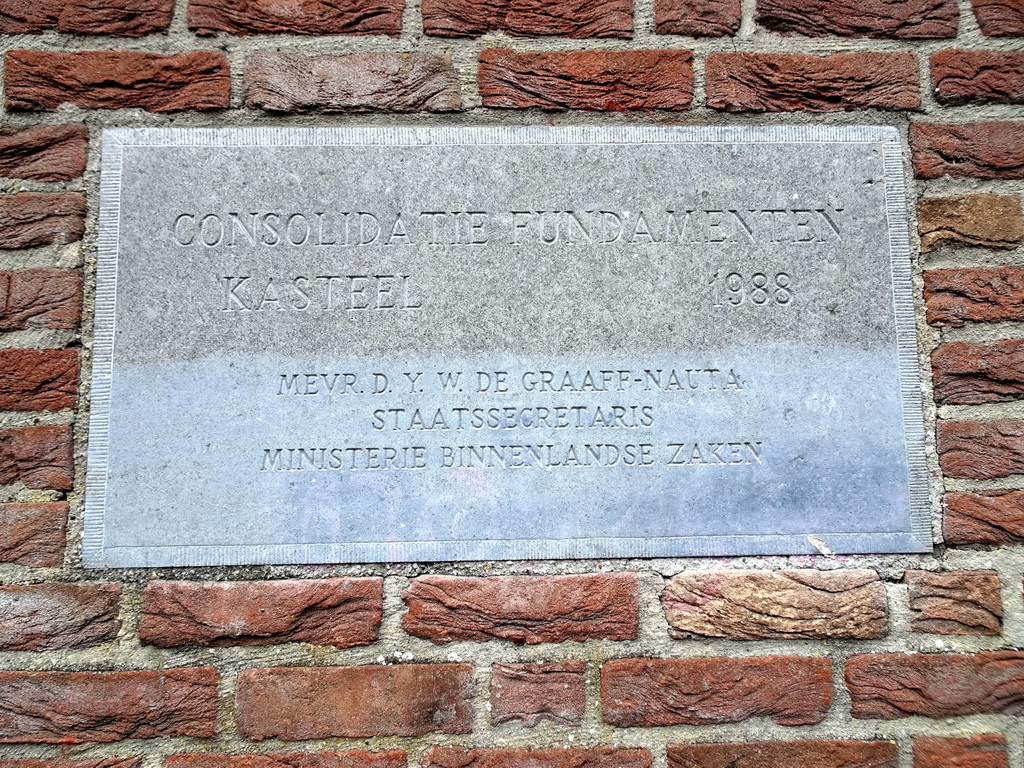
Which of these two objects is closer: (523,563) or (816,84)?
(523,563)

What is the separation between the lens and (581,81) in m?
1.36

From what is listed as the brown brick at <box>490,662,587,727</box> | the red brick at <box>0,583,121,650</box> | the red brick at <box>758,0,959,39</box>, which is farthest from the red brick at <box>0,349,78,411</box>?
the red brick at <box>758,0,959,39</box>

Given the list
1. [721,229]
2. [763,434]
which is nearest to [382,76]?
[721,229]

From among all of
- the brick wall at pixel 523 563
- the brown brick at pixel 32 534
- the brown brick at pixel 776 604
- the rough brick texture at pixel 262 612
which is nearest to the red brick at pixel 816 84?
the brick wall at pixel 523 563

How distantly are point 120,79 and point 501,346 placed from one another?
0.89m

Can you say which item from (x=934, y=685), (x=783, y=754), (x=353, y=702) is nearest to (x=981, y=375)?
(x=934, y=685)

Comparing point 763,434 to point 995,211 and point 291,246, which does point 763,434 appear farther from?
point 291,246

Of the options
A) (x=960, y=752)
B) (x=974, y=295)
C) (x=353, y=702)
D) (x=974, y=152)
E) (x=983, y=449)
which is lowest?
(x=960, y=752)

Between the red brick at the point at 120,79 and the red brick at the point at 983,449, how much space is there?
1.50 meters

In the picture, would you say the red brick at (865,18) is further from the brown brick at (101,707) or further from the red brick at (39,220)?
the brown brick at (101,707)

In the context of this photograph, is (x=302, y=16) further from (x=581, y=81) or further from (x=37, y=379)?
(x=37, y=379)

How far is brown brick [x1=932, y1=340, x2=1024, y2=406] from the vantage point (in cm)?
129

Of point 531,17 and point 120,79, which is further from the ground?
point 531,17

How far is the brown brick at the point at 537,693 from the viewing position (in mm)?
1204
